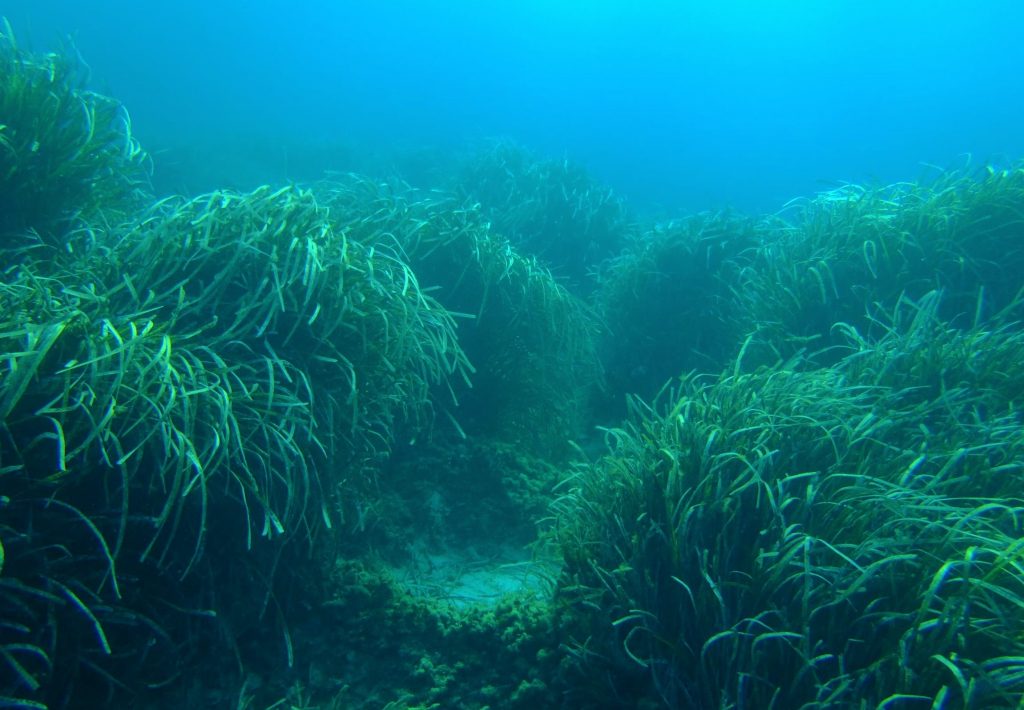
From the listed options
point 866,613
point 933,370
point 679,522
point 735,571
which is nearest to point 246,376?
point 679,522

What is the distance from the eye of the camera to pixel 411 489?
3742mm

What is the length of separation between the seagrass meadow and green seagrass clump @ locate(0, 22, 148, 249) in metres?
0.02

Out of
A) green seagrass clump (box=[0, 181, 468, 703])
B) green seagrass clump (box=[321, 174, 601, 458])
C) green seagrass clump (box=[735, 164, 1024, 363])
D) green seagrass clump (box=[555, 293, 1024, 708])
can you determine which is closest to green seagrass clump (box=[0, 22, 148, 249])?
green seagrass clump (box=[0, 181, 468, 703])

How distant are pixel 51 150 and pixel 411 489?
118 inches

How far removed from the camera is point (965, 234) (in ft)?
14.1

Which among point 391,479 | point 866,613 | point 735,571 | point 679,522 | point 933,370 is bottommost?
point 866,613

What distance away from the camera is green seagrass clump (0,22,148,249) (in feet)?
11.0

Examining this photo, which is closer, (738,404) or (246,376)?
(246,376)

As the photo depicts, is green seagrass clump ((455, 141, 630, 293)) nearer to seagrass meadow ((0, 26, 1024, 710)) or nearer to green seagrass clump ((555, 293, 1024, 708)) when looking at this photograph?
seagrass meadow ((0, 26, 1024, 710))

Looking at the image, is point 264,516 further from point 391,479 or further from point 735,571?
point 735,571

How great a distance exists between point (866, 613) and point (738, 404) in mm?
1074

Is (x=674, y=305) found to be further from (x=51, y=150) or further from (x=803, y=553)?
(x=51, y=150)

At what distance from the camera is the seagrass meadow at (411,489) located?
1.94 metres

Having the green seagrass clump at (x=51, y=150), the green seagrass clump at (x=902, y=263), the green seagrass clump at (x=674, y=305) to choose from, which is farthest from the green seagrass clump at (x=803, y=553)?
the green seagrass clump at (x=51, y=150)
